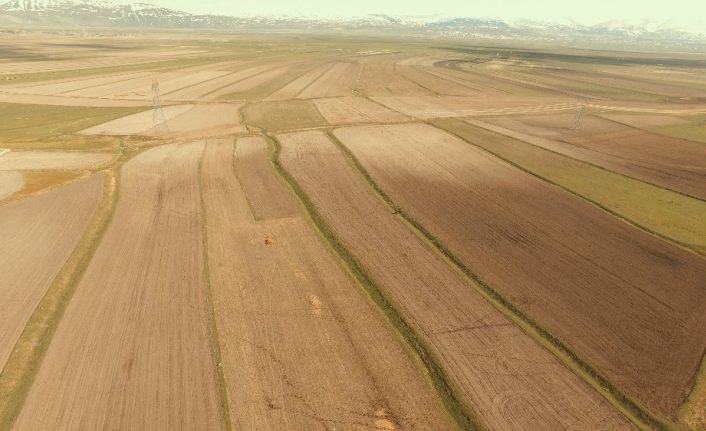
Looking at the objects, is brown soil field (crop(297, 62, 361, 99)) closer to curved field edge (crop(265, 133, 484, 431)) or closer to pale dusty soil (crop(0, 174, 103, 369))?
pale dusty soil (crop(0, 174, 103, 369))

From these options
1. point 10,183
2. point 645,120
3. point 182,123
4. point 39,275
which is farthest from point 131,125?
point 645,120

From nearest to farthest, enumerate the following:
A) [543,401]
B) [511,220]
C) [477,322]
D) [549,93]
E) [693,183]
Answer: [543,401] → [477,322] → [511,220] → [693,183] → [549,93]

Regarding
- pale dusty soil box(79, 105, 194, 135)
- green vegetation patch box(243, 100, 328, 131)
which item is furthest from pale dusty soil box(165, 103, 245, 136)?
green vegetation patch box(243, 100, 328, 131)

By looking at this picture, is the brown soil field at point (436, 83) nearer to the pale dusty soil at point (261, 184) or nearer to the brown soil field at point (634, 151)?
the brown soil field at point (634, 151)

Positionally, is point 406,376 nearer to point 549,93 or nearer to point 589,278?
point 589,278

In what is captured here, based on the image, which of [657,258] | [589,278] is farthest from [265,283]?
[657,258]

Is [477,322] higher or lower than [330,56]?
lower
